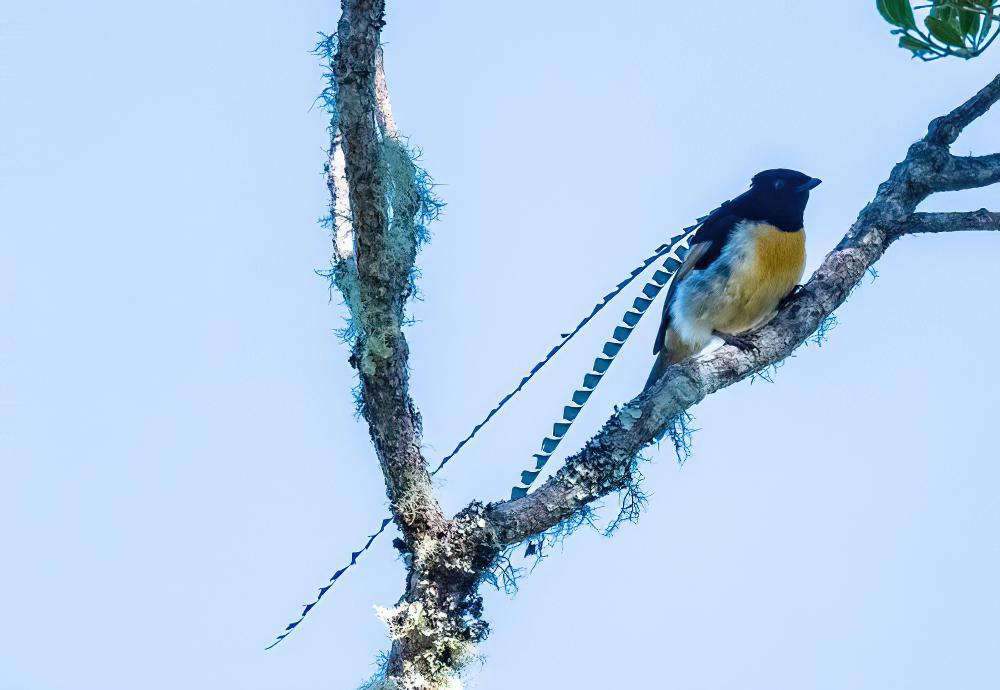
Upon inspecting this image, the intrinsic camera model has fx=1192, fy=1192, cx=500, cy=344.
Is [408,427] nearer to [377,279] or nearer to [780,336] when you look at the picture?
[377,279]

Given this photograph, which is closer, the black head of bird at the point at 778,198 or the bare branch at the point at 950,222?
the bare branch at the point at 950,222

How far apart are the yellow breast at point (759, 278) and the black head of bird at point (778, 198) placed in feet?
0.44

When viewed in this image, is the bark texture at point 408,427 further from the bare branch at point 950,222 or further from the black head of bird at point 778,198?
the black head of bird at point 778,198

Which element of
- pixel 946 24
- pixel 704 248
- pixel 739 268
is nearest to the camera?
pixel 946 24

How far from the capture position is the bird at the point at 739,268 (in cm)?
522

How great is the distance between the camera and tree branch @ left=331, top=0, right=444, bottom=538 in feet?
11.5

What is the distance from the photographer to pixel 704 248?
215 inches

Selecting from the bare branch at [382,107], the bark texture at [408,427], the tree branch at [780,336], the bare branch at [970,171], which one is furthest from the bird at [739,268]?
the bare branch at [382,107]

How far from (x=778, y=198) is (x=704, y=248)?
0.43 metres

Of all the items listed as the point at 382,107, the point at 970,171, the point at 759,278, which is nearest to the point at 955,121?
the point at 970,171

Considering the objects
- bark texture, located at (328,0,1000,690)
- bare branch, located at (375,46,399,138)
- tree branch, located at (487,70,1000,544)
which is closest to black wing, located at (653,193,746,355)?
tree branch, located at (487,70,1000,544)

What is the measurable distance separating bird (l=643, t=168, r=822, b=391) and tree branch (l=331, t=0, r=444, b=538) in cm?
186

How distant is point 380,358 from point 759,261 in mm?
2198

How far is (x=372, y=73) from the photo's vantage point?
3.51 meters
